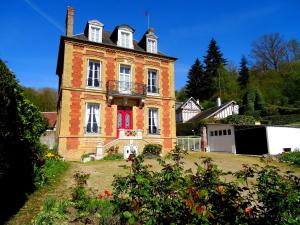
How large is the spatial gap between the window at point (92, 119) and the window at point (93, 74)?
1458 millimetres

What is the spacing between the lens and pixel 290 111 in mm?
32156

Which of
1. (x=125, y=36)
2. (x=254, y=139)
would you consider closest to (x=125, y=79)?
(x=125, y=36)

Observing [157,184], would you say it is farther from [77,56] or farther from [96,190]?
[77,56]

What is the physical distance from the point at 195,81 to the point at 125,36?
35360 mm

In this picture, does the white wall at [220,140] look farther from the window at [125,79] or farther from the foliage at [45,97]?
the foliage at [45,97]

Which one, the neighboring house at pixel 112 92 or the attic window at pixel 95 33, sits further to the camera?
the attic window at pixel 95 33

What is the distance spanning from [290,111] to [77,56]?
28.2 m

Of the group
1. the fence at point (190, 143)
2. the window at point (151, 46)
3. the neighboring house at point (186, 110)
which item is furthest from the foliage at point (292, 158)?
the neighboring house at point (186, 110)

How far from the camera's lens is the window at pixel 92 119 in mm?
15898

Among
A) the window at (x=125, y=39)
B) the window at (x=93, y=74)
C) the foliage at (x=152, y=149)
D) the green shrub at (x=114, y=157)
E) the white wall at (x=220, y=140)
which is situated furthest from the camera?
the white wall at (x=220, y=140)

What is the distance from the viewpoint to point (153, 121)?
59.0 feet

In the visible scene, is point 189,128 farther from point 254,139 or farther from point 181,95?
point 181,95

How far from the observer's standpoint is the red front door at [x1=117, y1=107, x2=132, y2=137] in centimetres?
1698

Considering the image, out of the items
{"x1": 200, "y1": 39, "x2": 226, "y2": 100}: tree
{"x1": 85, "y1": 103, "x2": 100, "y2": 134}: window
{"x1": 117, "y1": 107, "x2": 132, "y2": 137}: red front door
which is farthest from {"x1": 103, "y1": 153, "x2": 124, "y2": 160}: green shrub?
{"x1": 200, "y1": 39, "x2": 226, "y2": 100}: tree
